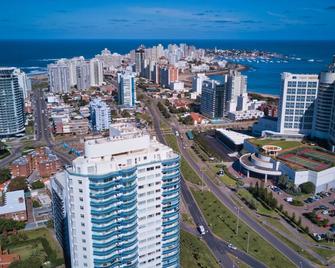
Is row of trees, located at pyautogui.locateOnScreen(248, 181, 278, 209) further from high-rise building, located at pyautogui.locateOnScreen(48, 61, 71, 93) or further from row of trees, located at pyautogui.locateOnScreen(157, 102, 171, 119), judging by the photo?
high-rise building, located at pyautogui.locateOnScreen(48, 61, 71, 93)

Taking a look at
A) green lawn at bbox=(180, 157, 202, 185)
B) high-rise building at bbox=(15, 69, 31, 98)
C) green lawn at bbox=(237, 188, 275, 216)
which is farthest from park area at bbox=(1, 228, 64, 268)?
high-rise building at bbox=(15, 69, 31, 98)

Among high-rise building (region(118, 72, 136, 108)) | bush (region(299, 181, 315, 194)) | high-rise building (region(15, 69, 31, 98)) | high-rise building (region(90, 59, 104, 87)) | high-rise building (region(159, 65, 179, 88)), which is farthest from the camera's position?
high-rise building (region(159, 65, 179, 88))

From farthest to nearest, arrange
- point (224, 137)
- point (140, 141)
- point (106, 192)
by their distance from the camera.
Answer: point (224, 137) < point (140, 141) < point (106, 192)

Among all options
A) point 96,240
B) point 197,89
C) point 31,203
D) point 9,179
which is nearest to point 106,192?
point 96,240

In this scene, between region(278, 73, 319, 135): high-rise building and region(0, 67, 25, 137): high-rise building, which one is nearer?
region(278, 73, 319, 135): high-rise building

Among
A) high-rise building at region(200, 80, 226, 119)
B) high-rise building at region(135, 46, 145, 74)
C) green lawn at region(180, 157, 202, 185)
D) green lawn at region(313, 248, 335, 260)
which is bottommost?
green lawn at region(313, 248, 335, 260)

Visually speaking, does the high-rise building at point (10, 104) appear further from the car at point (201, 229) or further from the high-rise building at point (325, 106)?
the high-rise building at point (325, 106)

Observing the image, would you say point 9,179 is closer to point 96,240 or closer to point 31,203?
point 31,203
